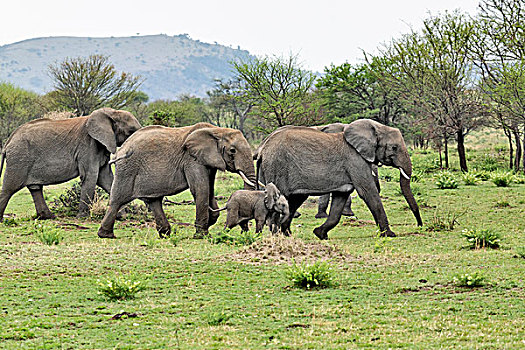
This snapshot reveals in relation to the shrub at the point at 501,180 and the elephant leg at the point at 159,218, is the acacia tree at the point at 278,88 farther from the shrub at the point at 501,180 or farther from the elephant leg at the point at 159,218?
the elephant leg at the point at 159,218

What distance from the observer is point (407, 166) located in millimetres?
14578

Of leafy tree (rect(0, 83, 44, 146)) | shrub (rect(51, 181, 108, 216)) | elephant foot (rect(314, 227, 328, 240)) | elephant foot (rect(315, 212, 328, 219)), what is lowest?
elephant foot (rect(315, 212, 328, 219))

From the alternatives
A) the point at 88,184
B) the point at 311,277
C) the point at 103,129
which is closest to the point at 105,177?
the point at 88,184

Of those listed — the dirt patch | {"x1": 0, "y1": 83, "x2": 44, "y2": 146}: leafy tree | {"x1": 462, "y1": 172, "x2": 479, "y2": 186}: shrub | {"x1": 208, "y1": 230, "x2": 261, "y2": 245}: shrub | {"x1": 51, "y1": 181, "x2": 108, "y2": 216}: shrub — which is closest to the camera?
the dirt patch

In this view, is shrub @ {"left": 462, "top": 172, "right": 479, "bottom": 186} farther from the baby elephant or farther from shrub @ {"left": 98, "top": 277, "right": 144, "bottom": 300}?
shrub @ {"left": 98, "top": 277, "right": 144, "bottom": 300}

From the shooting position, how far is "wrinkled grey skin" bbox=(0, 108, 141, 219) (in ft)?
53.0

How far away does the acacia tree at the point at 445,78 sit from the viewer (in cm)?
2955

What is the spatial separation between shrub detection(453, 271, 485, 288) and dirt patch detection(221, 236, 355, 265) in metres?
2.18

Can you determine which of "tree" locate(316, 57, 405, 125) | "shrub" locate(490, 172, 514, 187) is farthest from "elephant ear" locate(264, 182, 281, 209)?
"tree" locate(316, 57, 405, 125)

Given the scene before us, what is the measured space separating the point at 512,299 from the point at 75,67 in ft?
132

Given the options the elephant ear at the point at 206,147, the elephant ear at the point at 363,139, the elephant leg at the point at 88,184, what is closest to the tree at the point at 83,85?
the elephant leg at the point at 88,184

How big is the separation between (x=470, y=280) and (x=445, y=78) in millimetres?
23191

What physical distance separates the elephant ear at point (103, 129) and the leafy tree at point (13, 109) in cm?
3654

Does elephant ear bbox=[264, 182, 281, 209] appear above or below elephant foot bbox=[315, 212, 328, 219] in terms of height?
above
